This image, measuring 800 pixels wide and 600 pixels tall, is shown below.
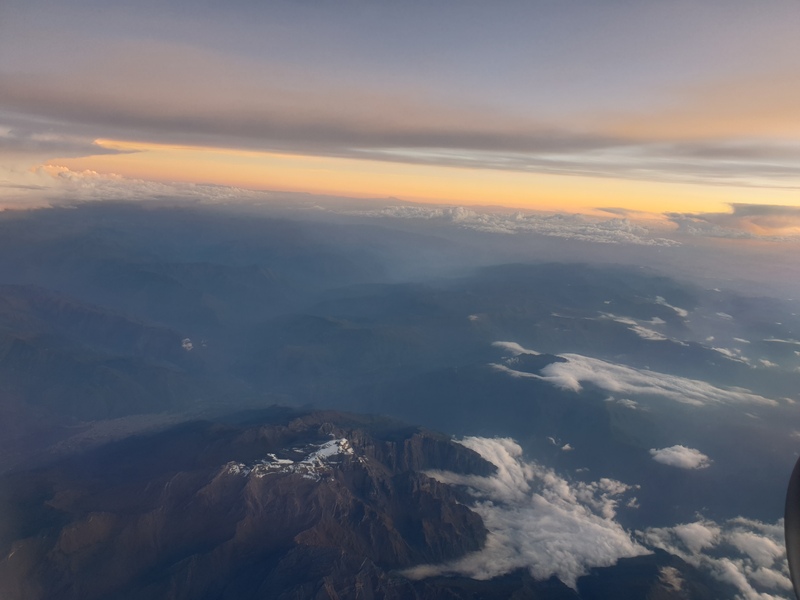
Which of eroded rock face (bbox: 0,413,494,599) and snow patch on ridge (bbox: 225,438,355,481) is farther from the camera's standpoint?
snow patch on ridge (bbox: 225,438,355,481)

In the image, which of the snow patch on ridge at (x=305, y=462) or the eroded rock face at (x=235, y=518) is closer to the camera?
the eroded rock face at (x=235, y=518)

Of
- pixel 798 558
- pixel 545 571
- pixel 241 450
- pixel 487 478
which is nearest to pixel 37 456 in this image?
pixel 241 450

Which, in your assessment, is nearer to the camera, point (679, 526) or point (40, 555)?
point (40, 555)

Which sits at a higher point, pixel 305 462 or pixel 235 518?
pixel 305 462

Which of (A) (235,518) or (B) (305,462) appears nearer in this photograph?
(A) (235,518)

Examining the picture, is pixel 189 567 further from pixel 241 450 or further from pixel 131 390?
pixel 131 390

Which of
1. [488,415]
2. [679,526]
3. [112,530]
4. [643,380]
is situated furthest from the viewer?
[643,380]

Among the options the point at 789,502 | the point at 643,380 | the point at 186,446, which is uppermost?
the point at 789,502

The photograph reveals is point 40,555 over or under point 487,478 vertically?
over
